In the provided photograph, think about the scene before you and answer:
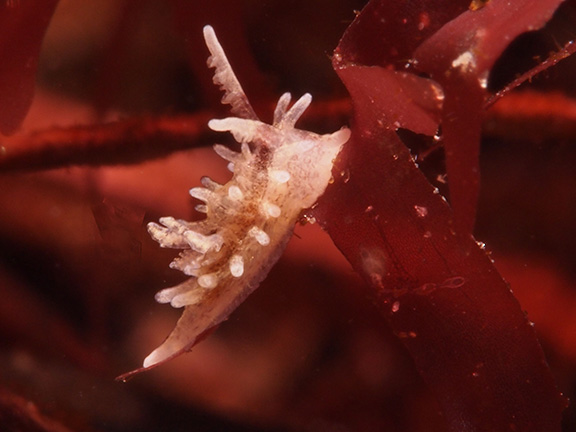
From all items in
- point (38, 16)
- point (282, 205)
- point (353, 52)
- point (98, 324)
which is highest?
point (38, 16)

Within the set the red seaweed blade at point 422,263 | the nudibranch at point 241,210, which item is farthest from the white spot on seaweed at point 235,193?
the red seaweed blade at point 422,263

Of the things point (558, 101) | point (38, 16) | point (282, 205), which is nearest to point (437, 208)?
point (282, 205)

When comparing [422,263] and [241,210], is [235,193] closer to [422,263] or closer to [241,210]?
[241,210]

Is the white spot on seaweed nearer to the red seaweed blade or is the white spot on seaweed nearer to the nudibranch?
the nudibranch

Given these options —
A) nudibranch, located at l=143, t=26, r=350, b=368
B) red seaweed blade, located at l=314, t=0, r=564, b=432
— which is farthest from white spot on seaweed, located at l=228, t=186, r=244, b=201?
red seaweed blade, located at l=314, t=0, r=564, b=432

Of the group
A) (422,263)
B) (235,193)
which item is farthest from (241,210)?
(422,263)

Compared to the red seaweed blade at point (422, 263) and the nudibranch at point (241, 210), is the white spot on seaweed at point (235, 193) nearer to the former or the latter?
the nudibranch at point (241, 210)

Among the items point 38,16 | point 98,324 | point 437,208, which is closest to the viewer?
point 437,208

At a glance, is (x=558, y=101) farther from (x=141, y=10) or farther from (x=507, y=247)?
(x=141, y=10)
